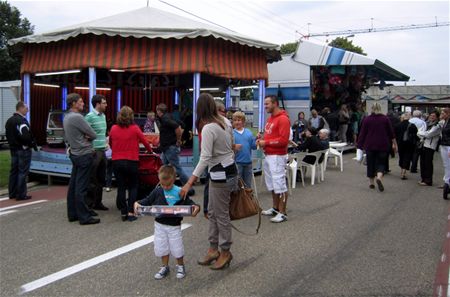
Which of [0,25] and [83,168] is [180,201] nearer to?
[83,168]

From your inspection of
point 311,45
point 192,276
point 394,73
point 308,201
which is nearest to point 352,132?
point 394,73

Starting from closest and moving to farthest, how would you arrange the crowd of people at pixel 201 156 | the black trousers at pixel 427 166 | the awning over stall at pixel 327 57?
the crowd of people at pixel 201 156 < the black trousers at pixel 427 166 < the awning over stall at pixel 327 57

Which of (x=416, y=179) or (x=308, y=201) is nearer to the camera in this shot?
(x=308, y=201)

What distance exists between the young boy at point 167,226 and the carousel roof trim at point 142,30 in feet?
18.8

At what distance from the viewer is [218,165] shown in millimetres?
4395

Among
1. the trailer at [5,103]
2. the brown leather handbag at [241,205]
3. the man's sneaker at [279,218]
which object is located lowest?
the man's sneaker at [279,218]

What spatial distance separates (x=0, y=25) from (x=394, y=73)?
82.2 feet

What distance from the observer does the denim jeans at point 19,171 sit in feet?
26.1

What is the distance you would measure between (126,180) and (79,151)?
80 centimetres

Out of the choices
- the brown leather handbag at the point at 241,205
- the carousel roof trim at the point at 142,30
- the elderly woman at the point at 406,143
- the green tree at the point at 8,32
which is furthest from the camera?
the green tree at the point at 8,32

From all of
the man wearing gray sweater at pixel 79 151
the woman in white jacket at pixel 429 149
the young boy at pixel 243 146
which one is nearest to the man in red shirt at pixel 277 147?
the young boy at pixel 243 146

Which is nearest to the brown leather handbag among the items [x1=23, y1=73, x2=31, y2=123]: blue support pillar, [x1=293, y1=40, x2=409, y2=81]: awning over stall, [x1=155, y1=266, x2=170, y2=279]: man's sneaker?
[x1=155, y1=266, x2=170, y2=279]: man's sneaker

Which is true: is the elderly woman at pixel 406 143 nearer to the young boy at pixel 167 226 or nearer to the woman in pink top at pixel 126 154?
the woman in pink top at pixel 126 154

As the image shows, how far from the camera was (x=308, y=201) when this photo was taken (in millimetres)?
8055
